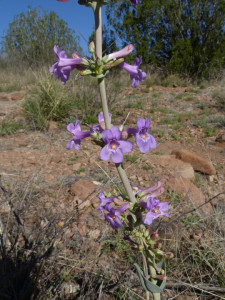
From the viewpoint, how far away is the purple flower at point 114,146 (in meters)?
1.23

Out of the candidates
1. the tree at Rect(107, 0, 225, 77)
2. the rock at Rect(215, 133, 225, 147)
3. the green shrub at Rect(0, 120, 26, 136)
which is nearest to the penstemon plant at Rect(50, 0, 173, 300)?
the rock at Rect(215, 133, 225, 147)

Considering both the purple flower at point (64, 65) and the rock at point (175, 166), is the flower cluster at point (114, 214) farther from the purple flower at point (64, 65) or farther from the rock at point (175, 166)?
the rock at point (175, 166)

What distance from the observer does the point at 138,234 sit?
1422 mm

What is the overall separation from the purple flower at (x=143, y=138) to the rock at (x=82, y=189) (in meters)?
1.87

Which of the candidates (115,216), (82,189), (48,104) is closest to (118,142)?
(115,216)

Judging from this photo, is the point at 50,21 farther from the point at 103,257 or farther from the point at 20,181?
the point at 103,257

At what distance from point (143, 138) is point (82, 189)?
2027 millimetres

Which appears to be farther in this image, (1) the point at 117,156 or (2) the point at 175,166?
(2) the point at 175,166

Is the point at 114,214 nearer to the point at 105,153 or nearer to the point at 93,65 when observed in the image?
the point at 105,153

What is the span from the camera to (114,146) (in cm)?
126

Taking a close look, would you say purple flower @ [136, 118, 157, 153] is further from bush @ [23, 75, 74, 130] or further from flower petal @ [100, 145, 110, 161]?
bush @ [23, 75, 74, 130]

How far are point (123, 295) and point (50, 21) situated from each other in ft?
72.5

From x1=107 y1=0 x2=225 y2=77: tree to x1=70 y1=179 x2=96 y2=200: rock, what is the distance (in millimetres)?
12169

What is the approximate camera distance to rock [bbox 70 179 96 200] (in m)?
3.14
